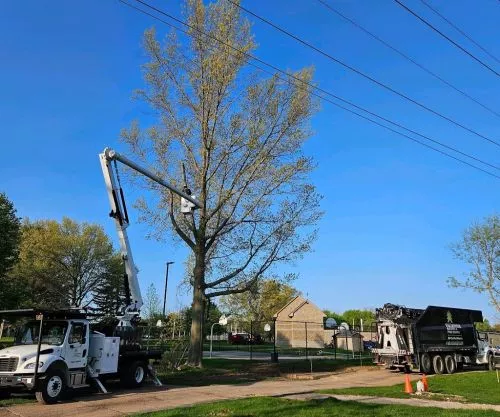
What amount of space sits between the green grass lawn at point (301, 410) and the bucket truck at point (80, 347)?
4327mm

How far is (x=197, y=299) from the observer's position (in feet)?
87.5

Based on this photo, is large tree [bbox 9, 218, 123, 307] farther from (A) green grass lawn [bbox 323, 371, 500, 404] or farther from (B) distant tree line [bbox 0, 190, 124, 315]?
(A) green grass lawn [bbox 323, 371, 500, 404]

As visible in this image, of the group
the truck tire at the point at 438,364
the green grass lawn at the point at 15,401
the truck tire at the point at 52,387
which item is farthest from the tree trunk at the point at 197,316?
the truck tire at the point at 438,364

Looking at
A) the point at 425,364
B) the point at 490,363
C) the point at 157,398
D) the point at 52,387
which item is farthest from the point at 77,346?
the point at 490,363

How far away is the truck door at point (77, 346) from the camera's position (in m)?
16.2

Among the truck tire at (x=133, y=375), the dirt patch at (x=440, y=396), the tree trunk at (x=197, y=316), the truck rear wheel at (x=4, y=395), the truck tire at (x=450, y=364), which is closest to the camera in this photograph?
the truck rear wheel at (x=4, y=395)

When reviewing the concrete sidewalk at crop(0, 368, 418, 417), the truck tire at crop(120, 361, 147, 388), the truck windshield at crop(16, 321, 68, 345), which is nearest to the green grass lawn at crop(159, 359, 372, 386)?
the concrete sidewalk at crop(0, 368, 418, 417)

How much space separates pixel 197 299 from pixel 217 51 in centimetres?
1236

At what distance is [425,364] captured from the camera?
2756cm

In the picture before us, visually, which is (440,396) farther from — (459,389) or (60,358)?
(60,358)

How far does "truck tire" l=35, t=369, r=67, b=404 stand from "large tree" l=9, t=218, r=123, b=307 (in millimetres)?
47508

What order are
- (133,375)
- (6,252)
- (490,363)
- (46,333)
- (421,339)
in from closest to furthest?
(46,333), (133,375), (421,339), (490,363), (6,252)

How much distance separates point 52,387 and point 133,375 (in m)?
4.25

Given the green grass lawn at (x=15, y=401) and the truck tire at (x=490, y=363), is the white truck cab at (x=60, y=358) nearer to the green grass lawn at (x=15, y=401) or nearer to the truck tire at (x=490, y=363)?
the green grass lawn at (x=15, y=401)
